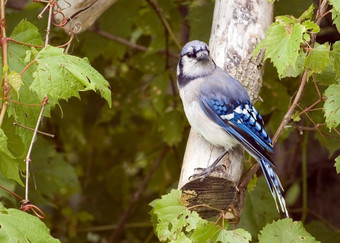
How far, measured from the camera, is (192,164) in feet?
7.73

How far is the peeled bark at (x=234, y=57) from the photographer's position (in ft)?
7.70

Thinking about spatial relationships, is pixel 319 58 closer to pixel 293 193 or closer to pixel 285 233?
pixel 285 233

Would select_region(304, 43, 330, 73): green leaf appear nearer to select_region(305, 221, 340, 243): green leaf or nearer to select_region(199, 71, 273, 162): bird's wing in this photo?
select_region(199, 71, 273, 162): bird's wing

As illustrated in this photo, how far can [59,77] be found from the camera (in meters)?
2.05

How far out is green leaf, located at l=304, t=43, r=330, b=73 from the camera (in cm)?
220

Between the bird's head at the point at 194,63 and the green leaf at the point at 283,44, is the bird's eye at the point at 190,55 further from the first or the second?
the green leaf at the point at 283,44

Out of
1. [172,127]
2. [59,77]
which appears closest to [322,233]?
[172,127]

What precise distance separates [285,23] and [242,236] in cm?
75

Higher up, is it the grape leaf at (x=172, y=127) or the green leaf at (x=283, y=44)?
the green leaf at (x=283, y=44)

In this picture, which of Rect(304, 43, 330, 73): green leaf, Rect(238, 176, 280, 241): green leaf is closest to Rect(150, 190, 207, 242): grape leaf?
Rect(304, 43, 330, 73): green leaf

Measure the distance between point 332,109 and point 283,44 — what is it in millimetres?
291

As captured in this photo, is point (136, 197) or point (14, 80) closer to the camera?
point (14, 80)

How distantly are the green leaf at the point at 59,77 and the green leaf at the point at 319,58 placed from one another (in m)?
0.73

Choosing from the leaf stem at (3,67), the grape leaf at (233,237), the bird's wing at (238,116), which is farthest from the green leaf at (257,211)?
the leaf stem at (3,67)
